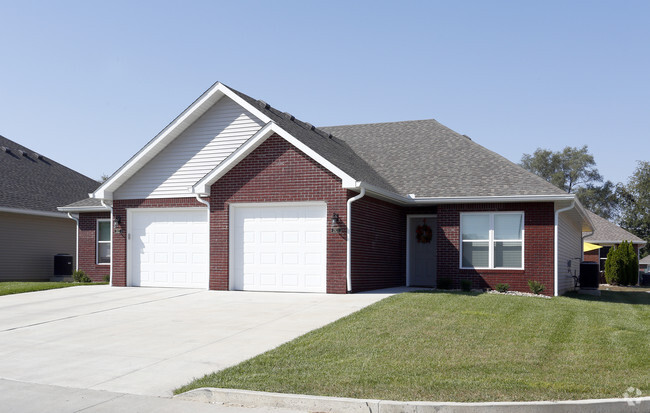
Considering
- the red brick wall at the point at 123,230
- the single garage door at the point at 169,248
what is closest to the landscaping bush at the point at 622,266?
the single garage door at the point at 169,248

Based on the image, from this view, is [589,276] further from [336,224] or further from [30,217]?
[30,217]

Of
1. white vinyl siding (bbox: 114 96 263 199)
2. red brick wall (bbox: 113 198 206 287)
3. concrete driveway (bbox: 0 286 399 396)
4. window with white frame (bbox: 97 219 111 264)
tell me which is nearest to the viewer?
concrete driveway (bbox: 0 286 399 396)

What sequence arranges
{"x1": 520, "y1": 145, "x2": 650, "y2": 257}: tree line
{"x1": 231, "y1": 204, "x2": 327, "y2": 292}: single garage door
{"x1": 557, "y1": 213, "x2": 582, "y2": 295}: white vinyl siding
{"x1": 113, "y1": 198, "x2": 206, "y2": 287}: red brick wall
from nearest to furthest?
{"x1": 231, "y1": 204, "x2": 327, "y2": 292}: single garage door
{"x1": 557, "y1": 213, "x2": 582, "y2": 295}: white vinyl siding
{"x1": 113, "y1": 198, "x2": 206, "y2": 287}: red brick wall
{"x1": 520, "y1": 145, "x2": 650, "y2": 257}: tree line

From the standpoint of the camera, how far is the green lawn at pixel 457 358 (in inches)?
284

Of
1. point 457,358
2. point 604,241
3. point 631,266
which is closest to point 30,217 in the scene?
point 457,358

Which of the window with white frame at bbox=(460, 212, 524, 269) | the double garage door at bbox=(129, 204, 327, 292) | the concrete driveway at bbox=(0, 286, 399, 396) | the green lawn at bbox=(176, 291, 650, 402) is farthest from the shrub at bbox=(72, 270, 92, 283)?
the green lawn at bbox=(176, 291, 650, 402)

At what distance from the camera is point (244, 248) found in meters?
17.7

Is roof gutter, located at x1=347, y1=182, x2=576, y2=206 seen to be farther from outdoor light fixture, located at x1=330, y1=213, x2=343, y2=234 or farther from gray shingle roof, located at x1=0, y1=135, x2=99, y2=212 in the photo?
gray shingle roof, located at x1=0, y1=135, x2=99, y2=212

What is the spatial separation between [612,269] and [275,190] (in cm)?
2585

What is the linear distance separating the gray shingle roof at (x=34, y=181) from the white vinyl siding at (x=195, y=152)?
28.1 feet

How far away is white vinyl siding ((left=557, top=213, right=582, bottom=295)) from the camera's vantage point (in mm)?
19339

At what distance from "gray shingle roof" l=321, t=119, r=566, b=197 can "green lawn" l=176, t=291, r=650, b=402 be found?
567 cm

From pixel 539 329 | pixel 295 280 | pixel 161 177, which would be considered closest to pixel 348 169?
pixel 295 280

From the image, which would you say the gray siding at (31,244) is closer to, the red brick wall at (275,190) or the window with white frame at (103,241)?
the window with white frame at (103,241)
